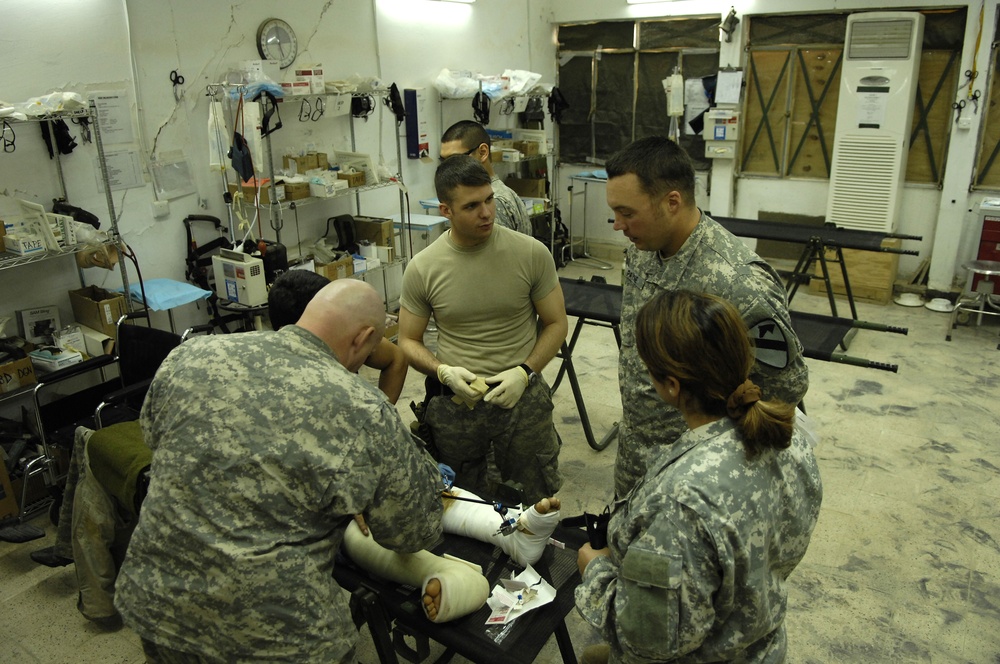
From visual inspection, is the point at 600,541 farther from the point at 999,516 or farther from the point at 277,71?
the point at 277,71

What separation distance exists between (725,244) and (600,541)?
41.3 inches

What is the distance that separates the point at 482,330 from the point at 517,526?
3.29ft

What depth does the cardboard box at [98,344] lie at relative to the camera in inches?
157

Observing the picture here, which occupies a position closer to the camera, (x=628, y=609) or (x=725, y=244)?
(x=628, y=609)

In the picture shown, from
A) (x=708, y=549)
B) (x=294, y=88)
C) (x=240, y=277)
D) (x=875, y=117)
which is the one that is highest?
(x=294, y=88)

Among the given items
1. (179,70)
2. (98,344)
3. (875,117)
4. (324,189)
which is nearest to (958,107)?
(875,117)

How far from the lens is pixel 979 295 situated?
5.92 m

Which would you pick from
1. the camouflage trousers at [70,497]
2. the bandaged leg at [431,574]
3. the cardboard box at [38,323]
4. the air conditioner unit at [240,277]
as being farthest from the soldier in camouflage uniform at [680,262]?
the cardboard box at [38,323]

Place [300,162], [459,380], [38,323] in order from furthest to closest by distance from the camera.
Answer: [300,162]
[38,323]
[459,380]

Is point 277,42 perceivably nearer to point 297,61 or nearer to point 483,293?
point 297,61

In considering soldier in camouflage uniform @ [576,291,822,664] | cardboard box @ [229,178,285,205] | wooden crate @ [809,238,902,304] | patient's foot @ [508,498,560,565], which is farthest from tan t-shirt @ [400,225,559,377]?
wooden crate @ [809,238,902,304]

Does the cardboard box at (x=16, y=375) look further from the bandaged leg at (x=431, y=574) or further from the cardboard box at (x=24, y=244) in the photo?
the bandaged leg at (x=431, y=574)

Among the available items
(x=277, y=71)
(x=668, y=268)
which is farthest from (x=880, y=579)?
(x=277, y=71)

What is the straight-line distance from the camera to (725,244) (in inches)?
88.9
